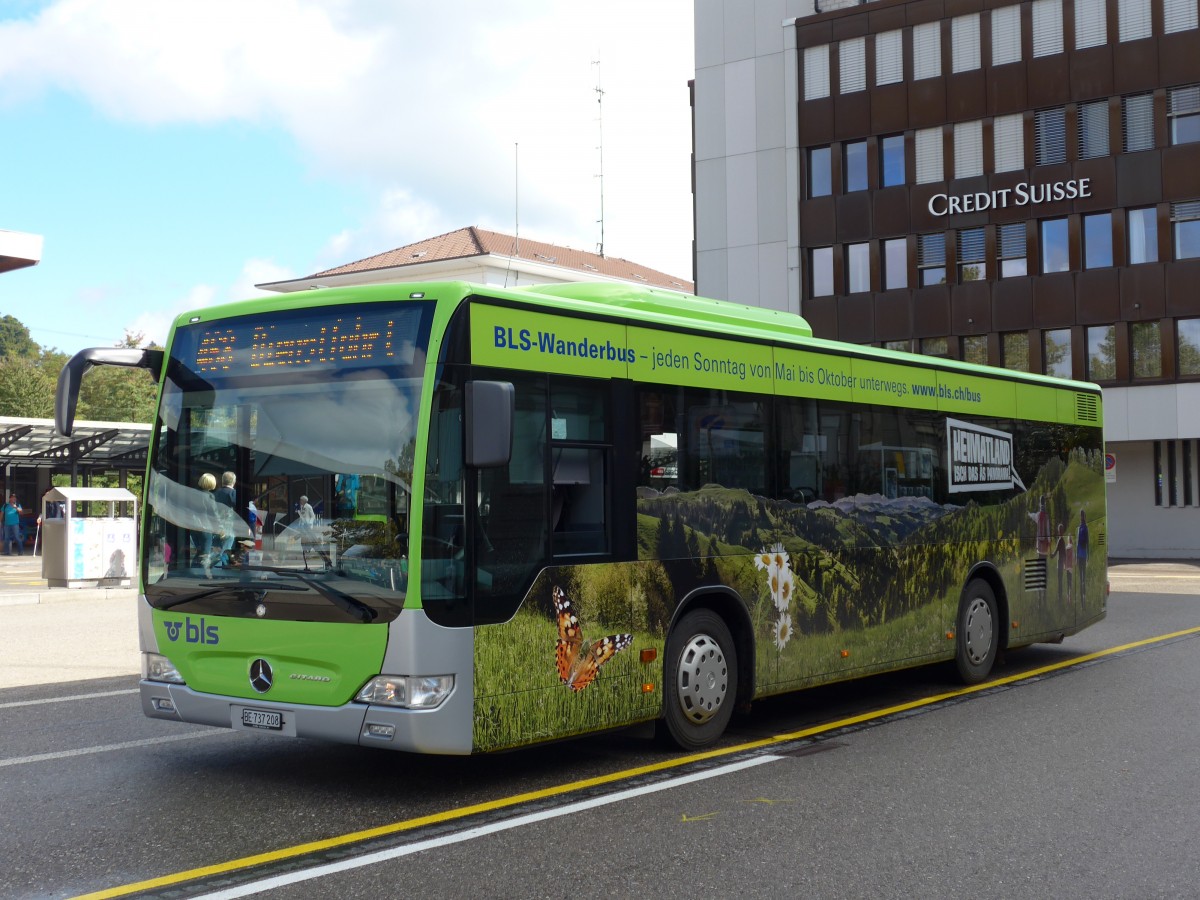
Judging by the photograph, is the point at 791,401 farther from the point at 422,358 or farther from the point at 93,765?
the point at 93,765

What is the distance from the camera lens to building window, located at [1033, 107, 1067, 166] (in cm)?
3875

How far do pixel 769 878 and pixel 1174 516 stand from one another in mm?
35714

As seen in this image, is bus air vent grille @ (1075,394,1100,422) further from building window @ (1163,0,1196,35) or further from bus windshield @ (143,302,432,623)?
building window @ (1163,0,1196,35)

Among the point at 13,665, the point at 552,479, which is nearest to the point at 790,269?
the point at 13,665

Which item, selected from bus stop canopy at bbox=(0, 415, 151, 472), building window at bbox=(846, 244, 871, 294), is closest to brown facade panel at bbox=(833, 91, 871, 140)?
building window at bbox=(846, 244, 871, 294)

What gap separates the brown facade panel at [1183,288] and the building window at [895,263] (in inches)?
293

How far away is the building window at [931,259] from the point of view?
4072 cm

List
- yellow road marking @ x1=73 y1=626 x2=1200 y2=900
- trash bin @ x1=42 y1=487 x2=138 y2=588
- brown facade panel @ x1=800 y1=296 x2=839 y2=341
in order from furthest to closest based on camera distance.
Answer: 1. brown facade panel @ x1=800 y1=296 x2=839 y2=341
2. trash bin @ x1=42 y1=487 x2=138 y2=588
3. yellow road marking @ x1=73 y1=626 x2=1200 y2=900

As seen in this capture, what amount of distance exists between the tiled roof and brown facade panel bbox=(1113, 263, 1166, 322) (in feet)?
83.0

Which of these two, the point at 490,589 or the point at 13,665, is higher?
the point at 490,589

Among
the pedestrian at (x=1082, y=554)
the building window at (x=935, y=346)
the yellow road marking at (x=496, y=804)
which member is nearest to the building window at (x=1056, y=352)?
the building window at (x=935, y=346)

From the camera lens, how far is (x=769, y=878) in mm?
5727

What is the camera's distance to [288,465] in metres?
7.34

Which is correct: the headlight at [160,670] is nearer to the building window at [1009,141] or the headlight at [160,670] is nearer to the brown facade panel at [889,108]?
the building window at [1009,141]
